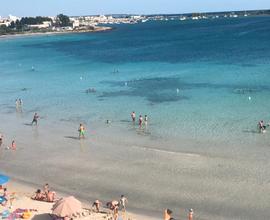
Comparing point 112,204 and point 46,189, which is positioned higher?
point 112,204

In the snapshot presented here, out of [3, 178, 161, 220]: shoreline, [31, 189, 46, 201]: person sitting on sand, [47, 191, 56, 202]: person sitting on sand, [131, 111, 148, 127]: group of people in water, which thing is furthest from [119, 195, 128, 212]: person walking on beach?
[131, 111, 148, 127]: group of people in water

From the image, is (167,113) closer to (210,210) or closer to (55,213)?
(210,210)

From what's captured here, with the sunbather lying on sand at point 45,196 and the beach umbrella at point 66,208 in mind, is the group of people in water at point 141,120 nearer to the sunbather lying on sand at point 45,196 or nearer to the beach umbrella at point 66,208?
the sunbather lying on sand at point 45,196

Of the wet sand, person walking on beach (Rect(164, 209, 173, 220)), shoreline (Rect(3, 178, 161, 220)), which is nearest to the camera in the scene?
person walking on beach (Rect(164, 209, 173, 220))

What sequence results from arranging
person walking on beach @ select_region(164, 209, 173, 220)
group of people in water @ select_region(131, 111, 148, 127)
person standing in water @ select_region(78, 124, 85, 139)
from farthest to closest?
group of people in water @ select_region(131, 111, 148, 127), person standing in water @ select_region(78, 124, 85, 139), person walking on beach @ select_region(164, 209, 173, 220)

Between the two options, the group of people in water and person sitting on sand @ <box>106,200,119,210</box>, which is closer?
person sitting on sand @ <box>106,200,119,210</box>

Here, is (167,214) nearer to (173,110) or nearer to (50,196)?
(50,196)

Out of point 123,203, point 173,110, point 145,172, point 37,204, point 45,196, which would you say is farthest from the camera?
point 173,110

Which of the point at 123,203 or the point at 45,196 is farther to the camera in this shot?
the point at 45,196

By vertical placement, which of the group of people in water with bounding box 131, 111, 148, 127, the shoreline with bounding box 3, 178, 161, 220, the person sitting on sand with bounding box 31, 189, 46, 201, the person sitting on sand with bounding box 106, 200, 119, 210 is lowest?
the shoreline with bounding box 3, 178, 161, 220

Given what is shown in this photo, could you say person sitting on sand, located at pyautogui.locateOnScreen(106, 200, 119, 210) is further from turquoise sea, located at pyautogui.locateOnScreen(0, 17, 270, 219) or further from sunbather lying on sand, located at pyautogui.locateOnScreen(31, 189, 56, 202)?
sunbather lying on sand, located at pyautogui.locateOnScreen(31, 189, 56, 202)

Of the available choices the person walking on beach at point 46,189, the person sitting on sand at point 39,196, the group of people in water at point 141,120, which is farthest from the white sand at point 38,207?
the group of people in water at point 141,120

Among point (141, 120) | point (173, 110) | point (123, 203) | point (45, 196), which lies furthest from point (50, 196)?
point (173, 110)

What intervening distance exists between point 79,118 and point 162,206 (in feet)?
60.9
